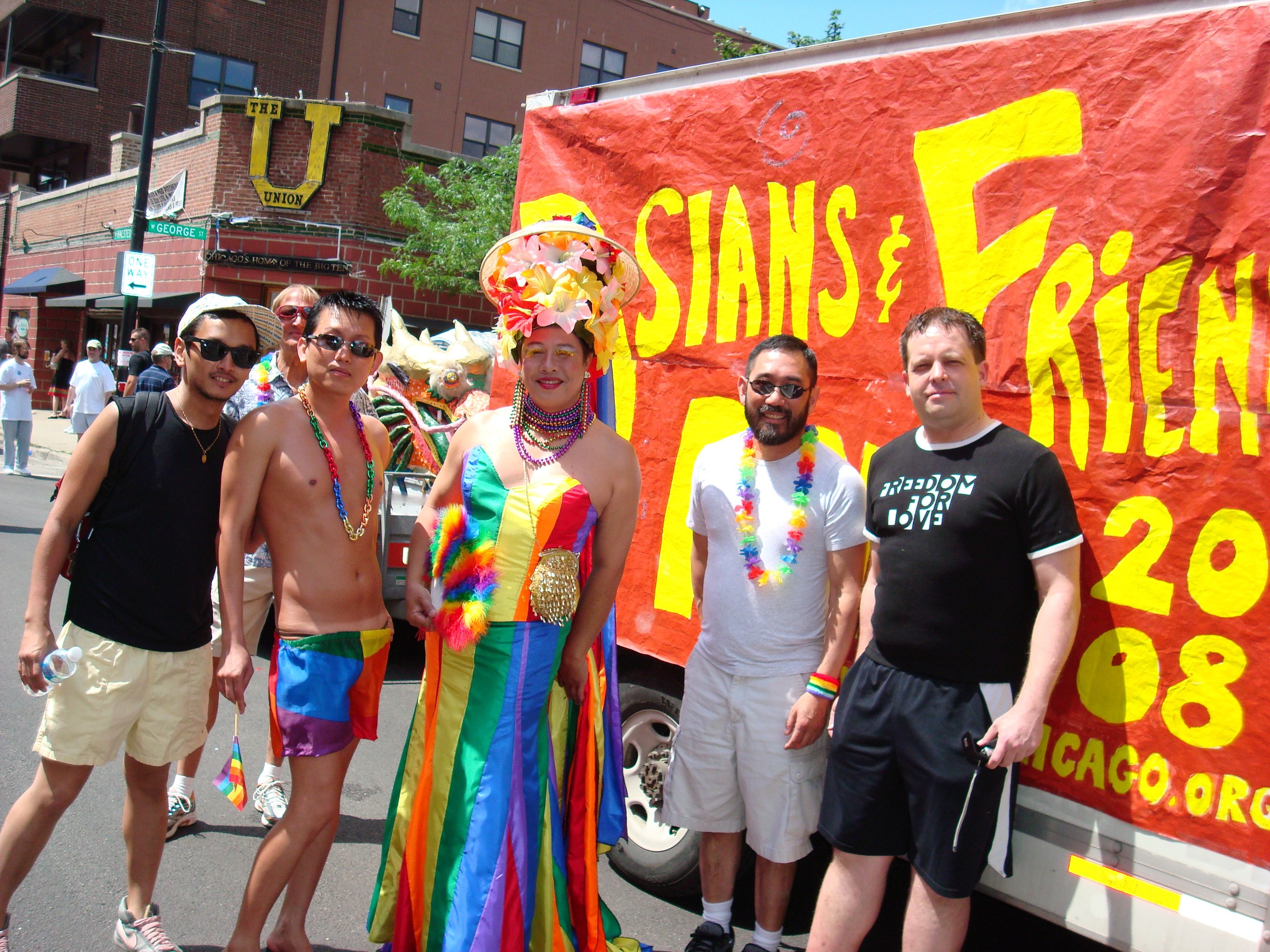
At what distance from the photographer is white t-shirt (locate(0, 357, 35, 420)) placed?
12797 mm

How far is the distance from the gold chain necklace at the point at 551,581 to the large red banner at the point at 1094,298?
778mm

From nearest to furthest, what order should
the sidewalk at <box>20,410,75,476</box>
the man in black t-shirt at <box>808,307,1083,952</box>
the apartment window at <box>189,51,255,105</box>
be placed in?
1. the man in black t-shirt at <box>808,307,1083,952</box>
2. the sidewalk at <box>20,410,75,476</box>
3. the apartment window at <box>189,51,255,105</box>

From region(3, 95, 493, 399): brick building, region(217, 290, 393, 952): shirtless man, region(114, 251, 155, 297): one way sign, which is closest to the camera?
region(217, 290, 393, 952): shirtless man

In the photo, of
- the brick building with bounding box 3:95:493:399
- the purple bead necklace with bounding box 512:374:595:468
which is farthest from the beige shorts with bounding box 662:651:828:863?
the brick building with bounding box 3:95:493:399

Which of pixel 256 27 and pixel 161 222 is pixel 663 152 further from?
pixel 256 27

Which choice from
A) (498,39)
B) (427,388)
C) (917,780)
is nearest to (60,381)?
(498,39)

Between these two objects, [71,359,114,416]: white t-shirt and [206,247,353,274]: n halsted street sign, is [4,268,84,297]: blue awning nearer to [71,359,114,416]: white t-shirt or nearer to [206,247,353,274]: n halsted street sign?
[206,247,353,274]: n halsted street sign

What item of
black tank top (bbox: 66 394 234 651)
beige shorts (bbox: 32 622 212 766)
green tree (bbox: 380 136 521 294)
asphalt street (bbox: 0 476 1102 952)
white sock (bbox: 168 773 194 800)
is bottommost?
asphalt street (bbox: 0 476 1102 952)

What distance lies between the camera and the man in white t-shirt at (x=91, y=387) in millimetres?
13445

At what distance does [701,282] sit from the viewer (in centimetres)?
376

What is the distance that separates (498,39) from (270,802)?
1100 inches

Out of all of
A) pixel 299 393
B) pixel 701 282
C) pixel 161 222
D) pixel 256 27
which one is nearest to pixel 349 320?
pixel 299 393

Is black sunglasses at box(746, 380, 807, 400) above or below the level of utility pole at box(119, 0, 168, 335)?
below

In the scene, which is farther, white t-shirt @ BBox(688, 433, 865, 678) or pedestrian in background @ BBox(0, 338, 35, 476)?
pedestrian in background @ BBox(0, 338, 35, 476)
